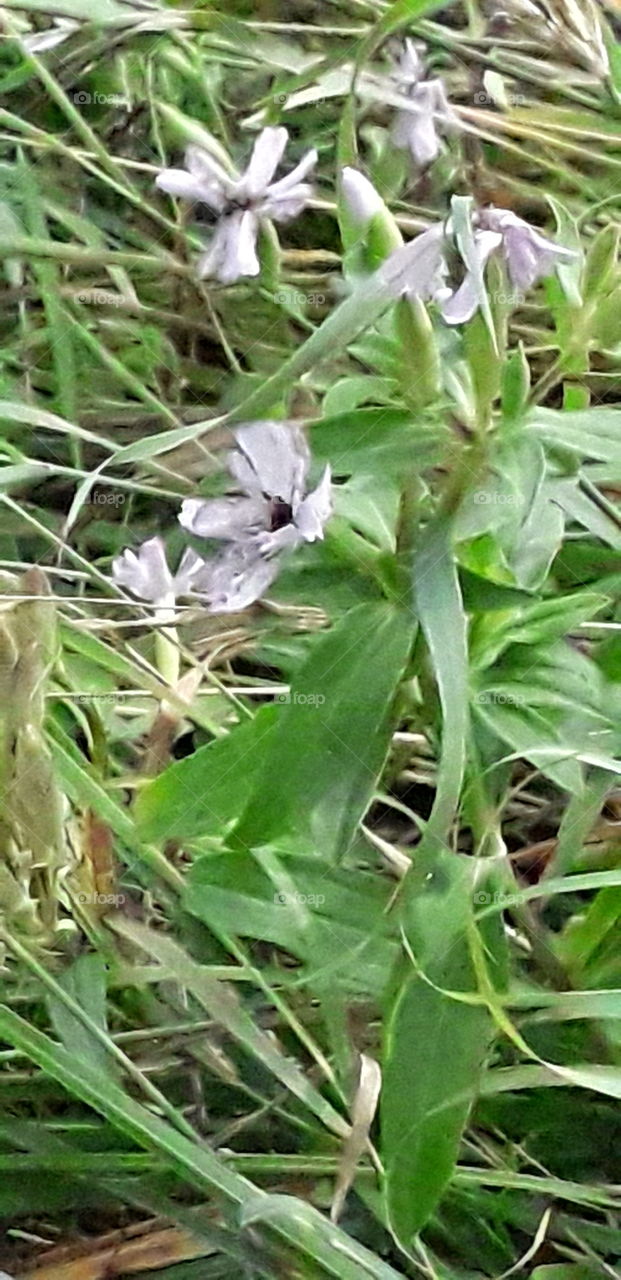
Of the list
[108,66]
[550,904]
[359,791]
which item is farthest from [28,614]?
[108,66]

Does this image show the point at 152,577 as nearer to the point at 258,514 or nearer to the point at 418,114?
the point at 258,514

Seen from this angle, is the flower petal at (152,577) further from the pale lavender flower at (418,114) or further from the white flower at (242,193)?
the pale lavender flower at (418,114)

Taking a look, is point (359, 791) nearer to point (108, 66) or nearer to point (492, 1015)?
point (492, 1015)

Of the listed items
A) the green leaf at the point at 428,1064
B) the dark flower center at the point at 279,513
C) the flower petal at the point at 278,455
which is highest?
the flower petal at the point at 278,455

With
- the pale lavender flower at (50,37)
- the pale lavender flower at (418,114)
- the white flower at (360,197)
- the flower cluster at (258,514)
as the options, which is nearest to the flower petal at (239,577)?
the flower cluster at (258,514)

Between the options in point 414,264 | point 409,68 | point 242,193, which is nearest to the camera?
point 414,264

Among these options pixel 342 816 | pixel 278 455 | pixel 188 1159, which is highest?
pixel 278 455

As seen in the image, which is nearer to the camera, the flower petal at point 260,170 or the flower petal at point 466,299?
the flower petal at point 466,299

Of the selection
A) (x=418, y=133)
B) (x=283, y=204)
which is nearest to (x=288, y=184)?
(x=283, y=204)
